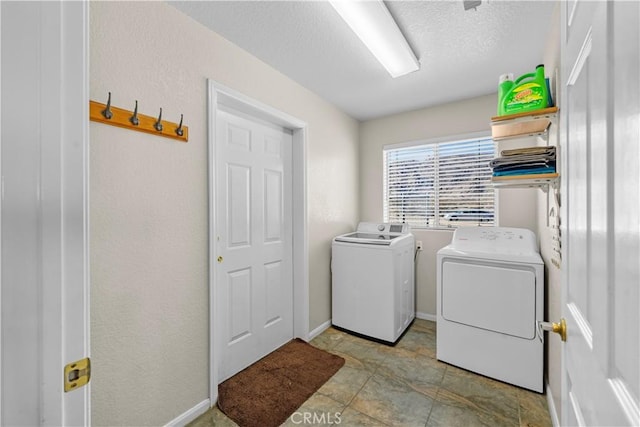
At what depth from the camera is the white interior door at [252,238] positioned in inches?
83.0

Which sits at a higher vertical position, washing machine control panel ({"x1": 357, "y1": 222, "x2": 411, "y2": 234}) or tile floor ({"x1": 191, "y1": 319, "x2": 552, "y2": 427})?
washing machine control panel ({"x1": 357, "y1": 222, "x2": 411, "y2": 234})

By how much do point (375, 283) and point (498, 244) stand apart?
3.62 feet

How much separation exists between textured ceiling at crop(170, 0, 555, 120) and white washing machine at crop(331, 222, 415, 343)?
150 centimetres

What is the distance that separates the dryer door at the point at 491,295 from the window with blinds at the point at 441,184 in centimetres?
94

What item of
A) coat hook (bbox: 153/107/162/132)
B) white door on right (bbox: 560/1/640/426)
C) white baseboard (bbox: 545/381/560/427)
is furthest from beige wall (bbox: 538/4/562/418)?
coat hook (bbox: 153/107/162/132)

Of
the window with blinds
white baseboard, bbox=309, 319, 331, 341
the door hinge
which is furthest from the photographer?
the window with blinds

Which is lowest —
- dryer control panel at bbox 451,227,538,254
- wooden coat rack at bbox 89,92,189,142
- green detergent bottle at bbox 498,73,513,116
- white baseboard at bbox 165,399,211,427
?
white baseboard at bbox 165,399,211,427

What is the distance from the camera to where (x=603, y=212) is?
19.0 inches

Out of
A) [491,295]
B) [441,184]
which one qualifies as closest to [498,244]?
[491,295]

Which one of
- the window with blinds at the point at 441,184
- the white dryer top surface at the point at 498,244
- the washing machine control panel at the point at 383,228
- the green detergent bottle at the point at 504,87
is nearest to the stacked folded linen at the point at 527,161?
the green detergent bottle at the point at 504,87

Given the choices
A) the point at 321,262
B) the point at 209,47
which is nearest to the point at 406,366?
the point at 321,262

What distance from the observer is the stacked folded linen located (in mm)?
1477

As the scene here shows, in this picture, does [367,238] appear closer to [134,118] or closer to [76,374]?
[134,118]

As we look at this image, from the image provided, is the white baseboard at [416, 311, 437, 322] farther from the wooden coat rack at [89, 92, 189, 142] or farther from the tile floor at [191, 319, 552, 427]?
the wooden coat rack at [89, 92, 189, 142]
